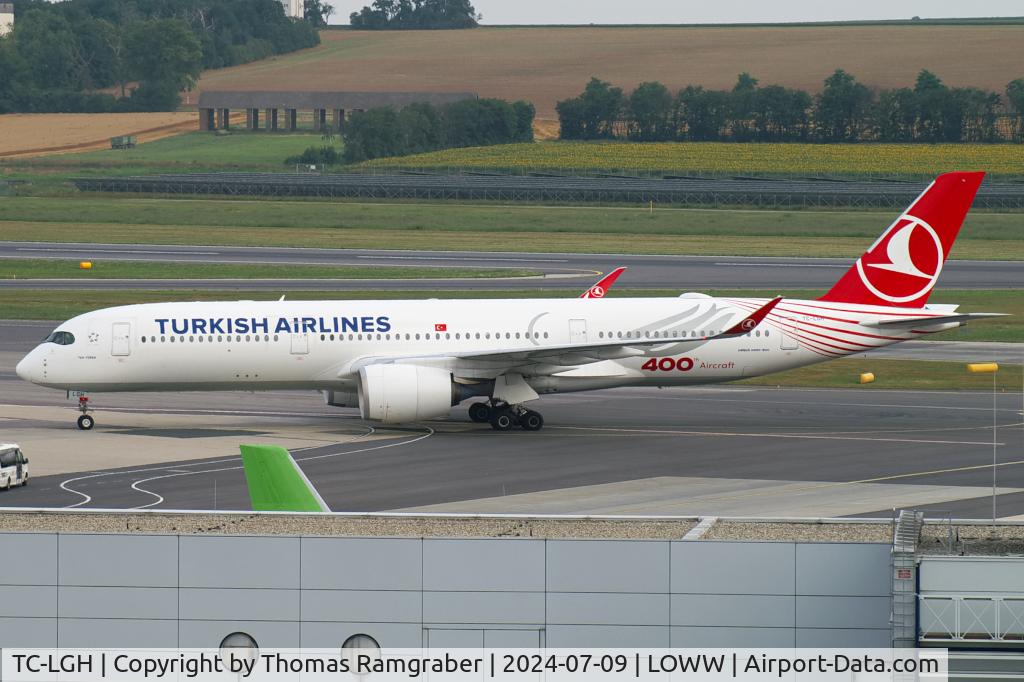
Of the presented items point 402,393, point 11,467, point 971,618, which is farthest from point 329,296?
point 971,618

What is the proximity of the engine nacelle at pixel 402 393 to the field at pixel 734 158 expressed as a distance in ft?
361

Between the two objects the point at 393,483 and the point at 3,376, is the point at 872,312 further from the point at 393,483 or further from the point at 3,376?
the point at 3,376

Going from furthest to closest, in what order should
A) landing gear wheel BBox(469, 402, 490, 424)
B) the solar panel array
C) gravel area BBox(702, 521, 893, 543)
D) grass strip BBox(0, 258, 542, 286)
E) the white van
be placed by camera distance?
the solar panel array → grass strip BBox(0, 258, 542, 286) → landing gear wheel BBox(469, 402, 490, 424) → the white van → gravel area BBox(702, 521, 893, 543)

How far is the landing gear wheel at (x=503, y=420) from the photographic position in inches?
1971

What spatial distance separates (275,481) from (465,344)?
80.4 ft

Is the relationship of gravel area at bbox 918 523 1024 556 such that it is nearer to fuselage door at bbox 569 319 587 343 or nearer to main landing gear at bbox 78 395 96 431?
fuselage door at bbox 569 319 587 343

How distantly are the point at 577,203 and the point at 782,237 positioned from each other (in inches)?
1061

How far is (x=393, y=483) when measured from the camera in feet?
135

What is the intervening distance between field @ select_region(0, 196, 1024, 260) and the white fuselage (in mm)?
57627

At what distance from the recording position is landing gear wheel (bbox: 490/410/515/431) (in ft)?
164

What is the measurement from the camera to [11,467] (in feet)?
132

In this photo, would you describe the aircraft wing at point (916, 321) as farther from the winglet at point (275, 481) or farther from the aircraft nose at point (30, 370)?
the winglet at point (275, 481)

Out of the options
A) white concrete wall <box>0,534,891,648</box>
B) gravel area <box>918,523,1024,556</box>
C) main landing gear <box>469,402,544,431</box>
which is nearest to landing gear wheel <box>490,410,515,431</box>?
main landing gear <box>469,402,544,431</box>

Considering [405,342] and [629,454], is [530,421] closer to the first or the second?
[405,342]
